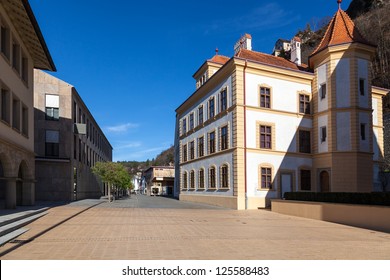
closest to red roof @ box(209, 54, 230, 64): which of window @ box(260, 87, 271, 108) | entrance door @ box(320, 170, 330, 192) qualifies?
window @ box(260, 87, 271, 108)

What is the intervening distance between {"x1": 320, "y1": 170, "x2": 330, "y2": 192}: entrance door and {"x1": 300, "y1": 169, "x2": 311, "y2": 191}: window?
0.97 metres

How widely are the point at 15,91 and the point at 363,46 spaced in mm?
24570

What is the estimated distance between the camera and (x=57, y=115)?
36.4m

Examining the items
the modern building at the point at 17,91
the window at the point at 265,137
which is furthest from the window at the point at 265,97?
the modern building at the point at 17,91

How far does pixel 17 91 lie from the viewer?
21.2 meters

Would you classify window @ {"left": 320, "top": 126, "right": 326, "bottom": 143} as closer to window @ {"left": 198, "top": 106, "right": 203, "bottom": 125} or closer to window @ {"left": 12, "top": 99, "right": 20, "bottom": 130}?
window @ {"left": 198, "top": 106, "right": 203, "bottom": 125}

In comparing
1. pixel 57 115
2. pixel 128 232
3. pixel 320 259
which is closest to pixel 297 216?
pixel 128 232

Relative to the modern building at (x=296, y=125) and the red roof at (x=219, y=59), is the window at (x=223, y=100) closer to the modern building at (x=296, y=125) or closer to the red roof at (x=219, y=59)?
the modern building at (x=296, y=125)

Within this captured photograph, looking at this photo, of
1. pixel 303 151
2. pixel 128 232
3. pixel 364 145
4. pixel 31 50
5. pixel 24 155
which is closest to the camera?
pixel 128 232

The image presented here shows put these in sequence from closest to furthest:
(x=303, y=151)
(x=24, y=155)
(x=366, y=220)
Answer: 1. (x=366, y=220)
2. (x=24, y=155)
3. (x=303, y=151)

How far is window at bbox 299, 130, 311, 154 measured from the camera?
31.3 meters

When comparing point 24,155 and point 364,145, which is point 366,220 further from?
point 24,155

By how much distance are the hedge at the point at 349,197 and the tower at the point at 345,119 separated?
6.03 meters
